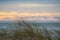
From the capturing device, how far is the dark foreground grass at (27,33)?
4160 millimetres

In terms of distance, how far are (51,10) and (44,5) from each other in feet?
3.09

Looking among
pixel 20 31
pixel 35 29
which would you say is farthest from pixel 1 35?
pixel 35 29

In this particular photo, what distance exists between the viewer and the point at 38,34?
420 centimetres

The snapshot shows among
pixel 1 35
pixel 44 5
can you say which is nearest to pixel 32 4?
pixel 44 5

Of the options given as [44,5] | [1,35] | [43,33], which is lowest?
[44,5]

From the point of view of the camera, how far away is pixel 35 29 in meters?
4.23

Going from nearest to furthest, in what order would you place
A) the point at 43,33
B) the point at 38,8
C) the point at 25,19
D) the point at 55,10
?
the point at 43,33 → the point at 25,19 → the point at 55,10 → the point at 38,8

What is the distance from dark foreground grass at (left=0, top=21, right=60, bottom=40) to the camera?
416 cm

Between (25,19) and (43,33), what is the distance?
1.65ft

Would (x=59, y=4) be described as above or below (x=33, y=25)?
below

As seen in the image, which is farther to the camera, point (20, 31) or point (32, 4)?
point (32, 4)

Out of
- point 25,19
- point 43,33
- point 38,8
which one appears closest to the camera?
point 43,33

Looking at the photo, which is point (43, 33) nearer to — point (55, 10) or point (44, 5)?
point (55, 10)

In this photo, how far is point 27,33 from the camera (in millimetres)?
4371
